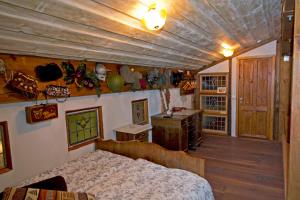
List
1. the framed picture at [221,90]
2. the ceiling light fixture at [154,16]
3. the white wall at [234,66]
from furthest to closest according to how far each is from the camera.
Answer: the framed picture at [221,90] < the white wall at [234,66] < the ceiling light fixture at [154,16]

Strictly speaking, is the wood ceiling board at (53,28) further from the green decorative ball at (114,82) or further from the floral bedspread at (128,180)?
the floral bedspread at (128,180)

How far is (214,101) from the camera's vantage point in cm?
598

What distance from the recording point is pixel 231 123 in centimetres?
577

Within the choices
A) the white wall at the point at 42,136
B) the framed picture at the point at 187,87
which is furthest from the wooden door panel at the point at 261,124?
the white wall at the point at 42,136

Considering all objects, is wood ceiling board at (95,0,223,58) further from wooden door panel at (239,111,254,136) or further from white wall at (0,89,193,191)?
wooden door panel at (239,111,254,136)

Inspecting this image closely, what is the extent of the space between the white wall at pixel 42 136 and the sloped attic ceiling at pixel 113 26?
57 centimetres

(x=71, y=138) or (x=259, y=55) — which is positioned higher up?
(x=259, y=55)

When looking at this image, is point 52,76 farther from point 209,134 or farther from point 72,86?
point 209,134

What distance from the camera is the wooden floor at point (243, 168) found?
2990 millimetres

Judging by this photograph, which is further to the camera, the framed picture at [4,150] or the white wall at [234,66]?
the white wall at [234,66]

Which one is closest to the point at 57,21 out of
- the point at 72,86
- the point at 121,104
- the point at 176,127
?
the point at 72,86

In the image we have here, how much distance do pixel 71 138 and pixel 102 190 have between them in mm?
1055

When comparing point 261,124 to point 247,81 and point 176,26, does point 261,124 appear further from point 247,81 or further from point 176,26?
point 176,26

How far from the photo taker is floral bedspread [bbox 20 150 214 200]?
188 cm
